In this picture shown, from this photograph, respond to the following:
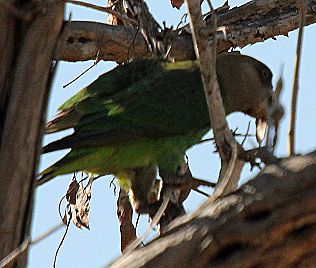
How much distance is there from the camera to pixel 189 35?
14.2 feet

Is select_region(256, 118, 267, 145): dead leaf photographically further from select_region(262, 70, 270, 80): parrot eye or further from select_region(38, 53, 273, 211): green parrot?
select_region(262, 70, 270, 80): parrot eye

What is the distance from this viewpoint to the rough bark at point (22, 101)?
81.4 inches

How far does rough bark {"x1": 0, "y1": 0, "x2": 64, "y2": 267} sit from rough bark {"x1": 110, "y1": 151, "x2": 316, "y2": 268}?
53 centimetres

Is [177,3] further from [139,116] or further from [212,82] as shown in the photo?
[212,82]

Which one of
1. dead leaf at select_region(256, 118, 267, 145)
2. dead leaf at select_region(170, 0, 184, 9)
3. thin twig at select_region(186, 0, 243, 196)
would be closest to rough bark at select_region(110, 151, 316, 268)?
thin twig at select_region(186, 0, 243, 196)

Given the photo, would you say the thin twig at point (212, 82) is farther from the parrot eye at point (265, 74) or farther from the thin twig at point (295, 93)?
the parrot eye at point (265, 74)

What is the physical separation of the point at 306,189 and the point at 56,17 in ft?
2.93

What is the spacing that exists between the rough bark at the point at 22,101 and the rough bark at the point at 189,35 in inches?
69.6

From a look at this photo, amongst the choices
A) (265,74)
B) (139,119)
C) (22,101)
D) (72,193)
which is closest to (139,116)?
(139,119)

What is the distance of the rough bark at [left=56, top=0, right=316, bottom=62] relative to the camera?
402 centimetres

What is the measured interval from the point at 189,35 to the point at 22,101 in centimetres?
231

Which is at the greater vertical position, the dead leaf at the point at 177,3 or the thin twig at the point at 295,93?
the dead leaf at the point at 177,3

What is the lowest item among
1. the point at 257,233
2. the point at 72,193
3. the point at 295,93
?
the point at 72,193

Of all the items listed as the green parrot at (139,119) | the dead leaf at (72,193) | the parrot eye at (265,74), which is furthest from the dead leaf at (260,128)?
the dead leaf at (72,193)
